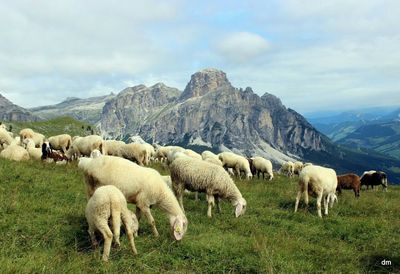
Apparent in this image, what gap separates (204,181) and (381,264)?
7852mm

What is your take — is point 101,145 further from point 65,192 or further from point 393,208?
point 393,208

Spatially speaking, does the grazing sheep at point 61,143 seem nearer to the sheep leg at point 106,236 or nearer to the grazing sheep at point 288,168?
the sheep leg at point 106,236

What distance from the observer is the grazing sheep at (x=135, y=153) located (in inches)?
1217

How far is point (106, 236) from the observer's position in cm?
1010

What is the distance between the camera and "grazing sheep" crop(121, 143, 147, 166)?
3092 centimetres

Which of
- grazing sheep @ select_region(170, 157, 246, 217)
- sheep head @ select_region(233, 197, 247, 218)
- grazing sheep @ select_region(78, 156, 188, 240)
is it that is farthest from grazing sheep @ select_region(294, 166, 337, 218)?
grazing sheep @ select_region(78, 156, 188, 240)

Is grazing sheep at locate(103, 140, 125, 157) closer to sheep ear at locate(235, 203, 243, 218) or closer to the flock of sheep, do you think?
the flock of sheep

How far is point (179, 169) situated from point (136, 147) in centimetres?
1457

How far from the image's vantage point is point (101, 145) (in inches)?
1132

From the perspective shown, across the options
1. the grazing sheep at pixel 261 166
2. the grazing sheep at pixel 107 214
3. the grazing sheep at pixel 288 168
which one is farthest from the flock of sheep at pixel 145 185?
the grazing sheep at pixel 288 168

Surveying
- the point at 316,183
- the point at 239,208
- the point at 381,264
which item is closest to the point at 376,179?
the point at 316,183

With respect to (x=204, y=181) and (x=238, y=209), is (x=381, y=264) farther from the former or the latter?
(x=204, y=181)

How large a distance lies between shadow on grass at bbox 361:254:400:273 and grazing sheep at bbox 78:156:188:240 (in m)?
5.78

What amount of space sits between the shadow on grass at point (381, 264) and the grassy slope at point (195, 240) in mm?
29
